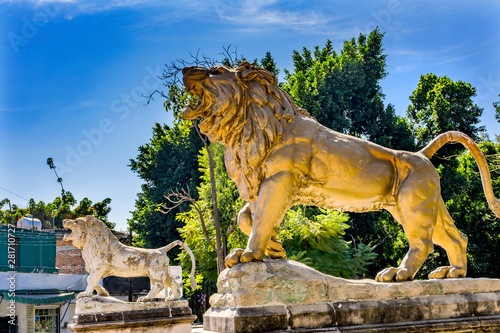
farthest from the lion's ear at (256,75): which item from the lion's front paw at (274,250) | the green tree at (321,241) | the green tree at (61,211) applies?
the green tree at (61,211)

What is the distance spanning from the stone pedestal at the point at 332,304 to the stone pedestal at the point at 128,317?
574 cm

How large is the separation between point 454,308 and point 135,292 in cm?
1745

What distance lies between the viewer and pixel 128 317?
9219mm

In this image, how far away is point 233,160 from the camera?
4152mm

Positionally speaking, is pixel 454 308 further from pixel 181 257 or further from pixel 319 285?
pixel 181 257

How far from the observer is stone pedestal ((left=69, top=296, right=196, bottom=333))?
900 cm

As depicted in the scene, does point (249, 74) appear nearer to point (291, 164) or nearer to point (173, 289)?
point (291, 164)

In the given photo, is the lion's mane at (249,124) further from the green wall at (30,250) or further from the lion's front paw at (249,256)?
the green wall at (30,250)

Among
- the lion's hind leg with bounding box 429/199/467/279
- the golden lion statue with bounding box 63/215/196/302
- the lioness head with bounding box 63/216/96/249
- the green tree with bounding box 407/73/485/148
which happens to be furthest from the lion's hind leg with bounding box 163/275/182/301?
the green tree with bounding box 407/73/485/148

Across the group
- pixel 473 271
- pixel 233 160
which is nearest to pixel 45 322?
pixel 473 271

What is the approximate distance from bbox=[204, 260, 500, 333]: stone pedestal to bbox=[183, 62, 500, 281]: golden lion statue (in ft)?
0.77

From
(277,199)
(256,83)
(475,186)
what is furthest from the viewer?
(475,186)

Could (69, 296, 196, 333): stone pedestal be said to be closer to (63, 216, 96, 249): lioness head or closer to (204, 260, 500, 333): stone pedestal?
(63, 216, 96, 249): lioness head

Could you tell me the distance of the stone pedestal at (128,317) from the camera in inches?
354
